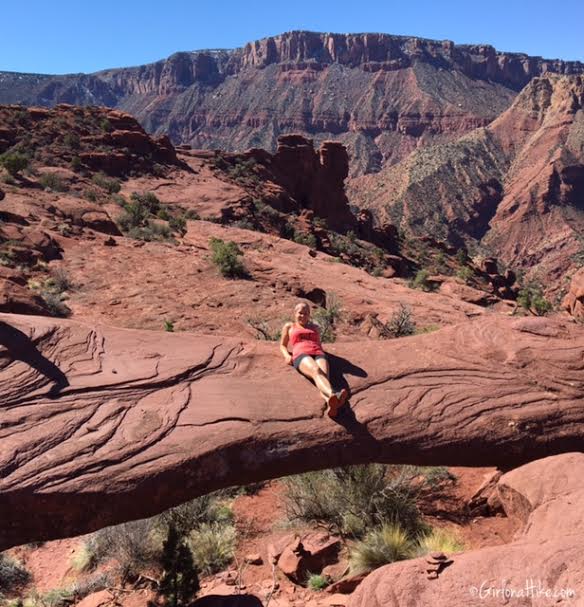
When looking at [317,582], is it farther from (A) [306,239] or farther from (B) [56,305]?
(A) [306,239]

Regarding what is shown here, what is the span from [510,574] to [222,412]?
2.65 meters

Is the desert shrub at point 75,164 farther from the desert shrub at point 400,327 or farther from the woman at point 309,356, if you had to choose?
the woman at point 309,356

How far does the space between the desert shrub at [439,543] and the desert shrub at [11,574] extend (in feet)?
14.8

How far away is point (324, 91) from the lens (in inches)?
6088

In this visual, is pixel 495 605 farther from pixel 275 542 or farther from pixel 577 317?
pixel 577 317

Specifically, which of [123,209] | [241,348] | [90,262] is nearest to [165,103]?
[123,209]

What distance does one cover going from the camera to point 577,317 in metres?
16.1

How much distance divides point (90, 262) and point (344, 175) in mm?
38480

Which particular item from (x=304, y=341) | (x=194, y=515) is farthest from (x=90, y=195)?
(x=304, y=341)

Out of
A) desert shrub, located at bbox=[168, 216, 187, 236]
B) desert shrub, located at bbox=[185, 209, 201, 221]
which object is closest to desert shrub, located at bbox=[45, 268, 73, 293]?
desert shrub, located at bbox=[168, 216, 187, 236]

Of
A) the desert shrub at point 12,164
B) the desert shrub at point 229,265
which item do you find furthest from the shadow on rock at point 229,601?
the desert shrub at point 12,164

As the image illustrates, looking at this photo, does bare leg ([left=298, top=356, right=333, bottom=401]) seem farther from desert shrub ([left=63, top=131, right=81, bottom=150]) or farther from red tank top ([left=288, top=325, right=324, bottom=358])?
desert shrub ([left=63, top=131, right=81, bottom=150])

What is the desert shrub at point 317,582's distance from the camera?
4.70m

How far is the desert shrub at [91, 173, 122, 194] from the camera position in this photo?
3157 cm
